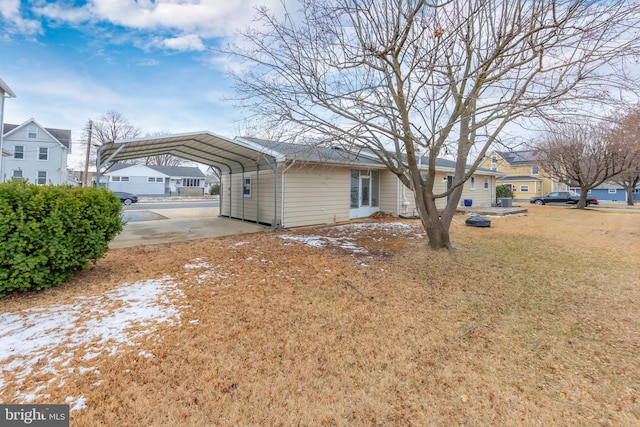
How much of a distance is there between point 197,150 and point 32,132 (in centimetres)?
2471

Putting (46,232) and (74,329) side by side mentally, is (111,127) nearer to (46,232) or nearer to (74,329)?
(46,232)

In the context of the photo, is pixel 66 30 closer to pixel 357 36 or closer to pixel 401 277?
pixel 357 36

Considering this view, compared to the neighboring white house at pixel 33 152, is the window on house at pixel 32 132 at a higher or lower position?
higher

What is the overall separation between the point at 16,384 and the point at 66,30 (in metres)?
10.7

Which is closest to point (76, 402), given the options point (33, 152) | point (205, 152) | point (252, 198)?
point (205, 152)

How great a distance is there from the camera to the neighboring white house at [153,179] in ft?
111

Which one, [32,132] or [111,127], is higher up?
[111,127]

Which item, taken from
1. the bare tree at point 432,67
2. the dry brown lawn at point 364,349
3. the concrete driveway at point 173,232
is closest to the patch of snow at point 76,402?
the dry brown lawn at point 364,349

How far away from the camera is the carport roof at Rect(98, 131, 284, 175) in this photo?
792cm

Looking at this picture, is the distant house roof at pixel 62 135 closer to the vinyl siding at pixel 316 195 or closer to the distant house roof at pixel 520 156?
the vinyl siding at pixel 316 195

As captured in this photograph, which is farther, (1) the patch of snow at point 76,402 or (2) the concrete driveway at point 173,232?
(2) the concrete driveway at point 173,232

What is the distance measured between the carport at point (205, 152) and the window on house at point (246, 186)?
161 mm

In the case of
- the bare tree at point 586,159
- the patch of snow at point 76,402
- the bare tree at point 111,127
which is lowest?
the patch of snow at point 76,402

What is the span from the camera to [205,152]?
35.2ft
